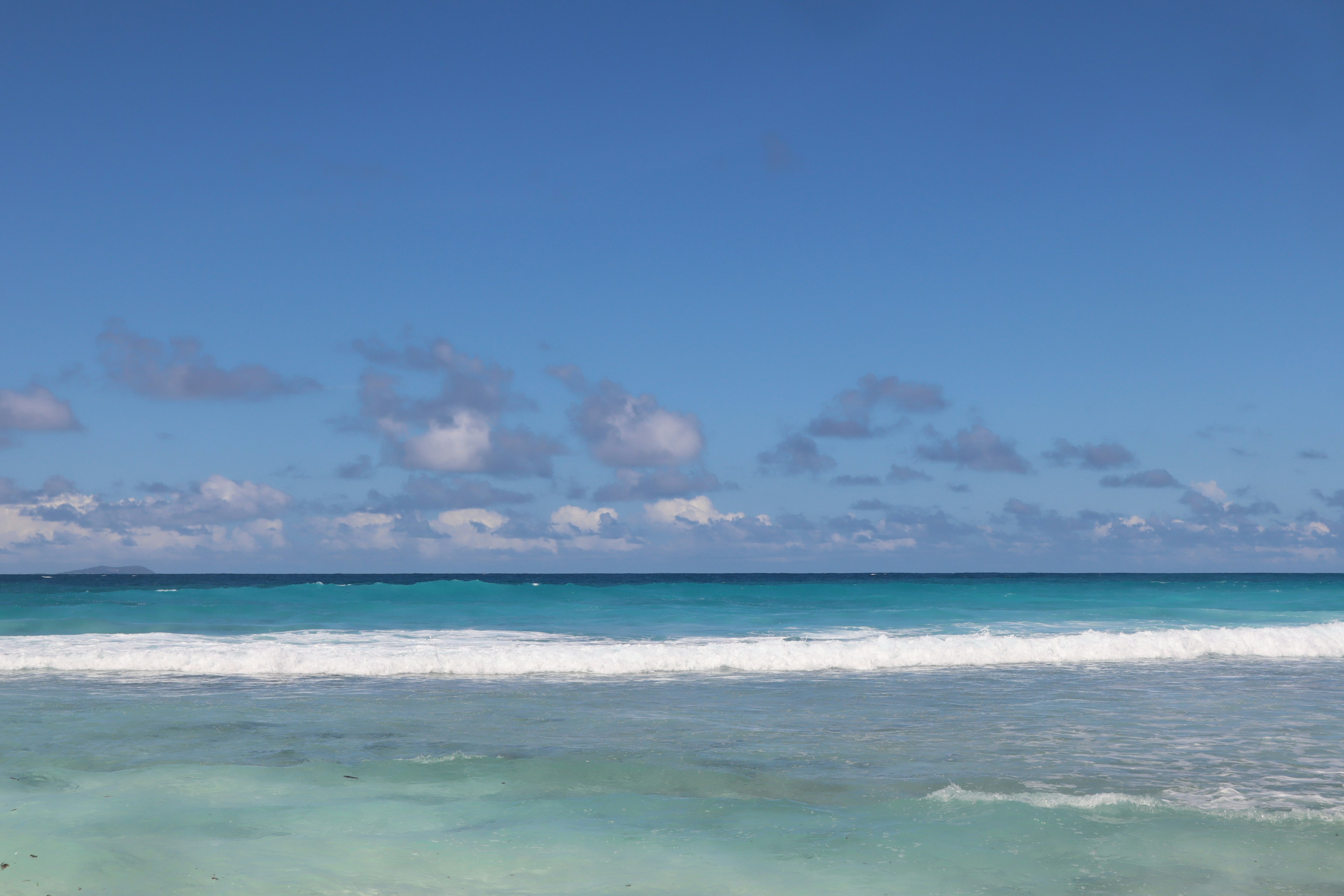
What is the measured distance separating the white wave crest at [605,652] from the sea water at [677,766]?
90 millimetres

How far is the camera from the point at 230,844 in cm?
675

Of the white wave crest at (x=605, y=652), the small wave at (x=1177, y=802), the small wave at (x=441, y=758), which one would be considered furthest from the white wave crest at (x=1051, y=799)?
the white wave crest at (x=605, y=652)

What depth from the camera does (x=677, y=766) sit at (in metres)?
8.95

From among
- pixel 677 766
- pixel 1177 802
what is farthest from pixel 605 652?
pixel 1177 802

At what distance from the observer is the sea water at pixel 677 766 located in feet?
20.6

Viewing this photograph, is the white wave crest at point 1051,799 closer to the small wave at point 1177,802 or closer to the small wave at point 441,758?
the small wave at point 1177,802

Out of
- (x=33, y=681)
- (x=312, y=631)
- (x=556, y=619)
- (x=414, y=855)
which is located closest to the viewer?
(x=414, y=855)

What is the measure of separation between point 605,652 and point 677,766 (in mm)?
8744

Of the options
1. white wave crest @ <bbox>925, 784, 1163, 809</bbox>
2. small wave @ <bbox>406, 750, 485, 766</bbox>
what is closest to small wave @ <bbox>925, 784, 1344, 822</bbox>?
white wave crest @ <bbox>925, 784, 1163, 809</bbox>

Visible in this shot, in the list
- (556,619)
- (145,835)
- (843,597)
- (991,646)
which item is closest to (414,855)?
(145,835)

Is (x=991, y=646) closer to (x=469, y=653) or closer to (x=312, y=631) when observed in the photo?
(x=469, y=653)

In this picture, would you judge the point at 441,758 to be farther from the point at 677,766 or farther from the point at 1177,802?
the point at 1177,802

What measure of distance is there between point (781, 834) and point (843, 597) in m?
36.8

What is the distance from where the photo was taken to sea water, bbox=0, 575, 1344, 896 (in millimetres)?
6270
